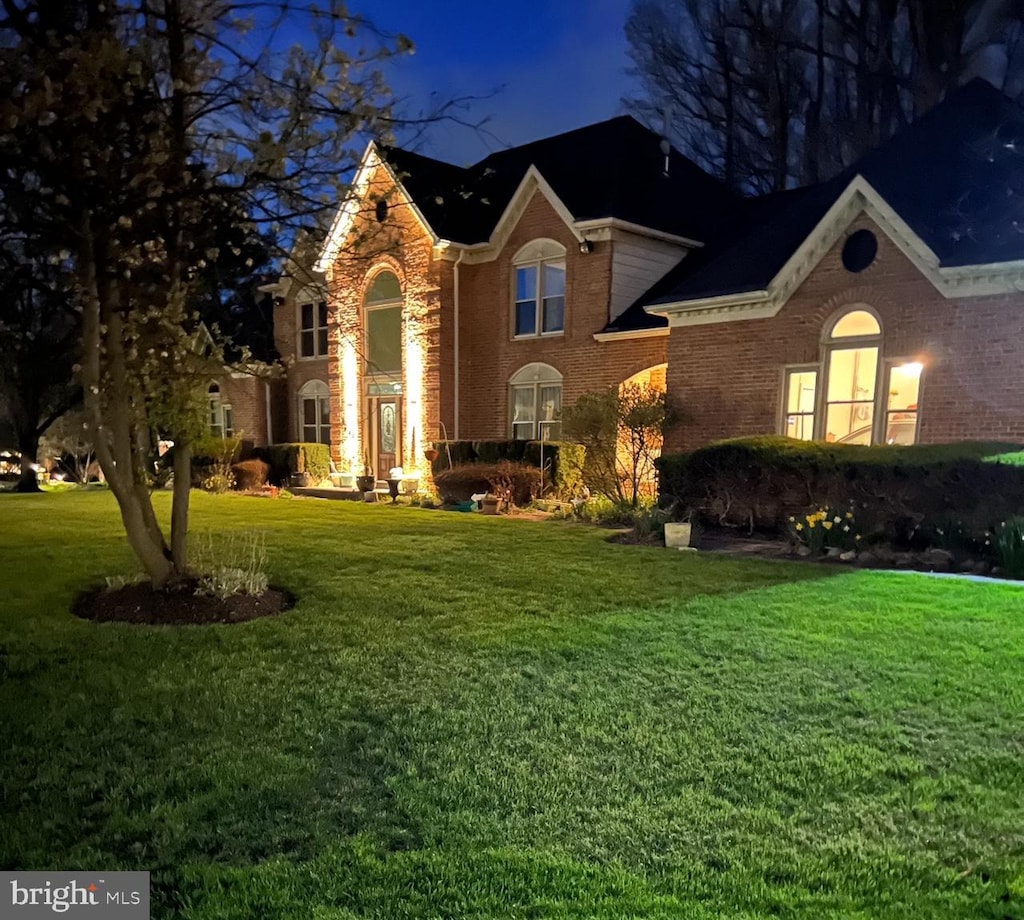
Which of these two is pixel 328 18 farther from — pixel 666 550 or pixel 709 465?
pixel 709 465

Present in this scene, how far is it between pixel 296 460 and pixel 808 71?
24.1 m

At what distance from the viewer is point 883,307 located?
11883mm

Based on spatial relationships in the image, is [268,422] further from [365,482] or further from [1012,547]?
[1012,547]

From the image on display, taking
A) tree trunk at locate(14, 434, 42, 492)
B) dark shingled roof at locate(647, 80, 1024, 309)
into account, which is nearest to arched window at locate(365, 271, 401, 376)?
dark shingled roof at locate(647, 80, 1024, 309)

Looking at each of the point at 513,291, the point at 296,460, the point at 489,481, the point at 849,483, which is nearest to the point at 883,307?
the point at 849,483

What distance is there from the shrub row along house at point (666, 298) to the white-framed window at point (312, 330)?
10 centimetres

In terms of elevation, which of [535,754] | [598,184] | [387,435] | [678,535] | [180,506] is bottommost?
[535,754]

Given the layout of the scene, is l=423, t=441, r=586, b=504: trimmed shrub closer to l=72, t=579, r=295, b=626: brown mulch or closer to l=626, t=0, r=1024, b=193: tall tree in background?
l=72, t=579, r=295, b=626: brown mulch

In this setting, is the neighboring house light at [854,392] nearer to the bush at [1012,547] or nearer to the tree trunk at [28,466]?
the bush at [1012,547]

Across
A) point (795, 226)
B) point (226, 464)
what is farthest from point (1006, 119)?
point (226, 464)

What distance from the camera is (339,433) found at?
2195cm

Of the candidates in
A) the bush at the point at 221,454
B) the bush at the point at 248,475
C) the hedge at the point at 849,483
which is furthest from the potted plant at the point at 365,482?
the hedge at the point at 849,483

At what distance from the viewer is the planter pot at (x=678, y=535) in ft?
34.5

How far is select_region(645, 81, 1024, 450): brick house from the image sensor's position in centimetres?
1095
